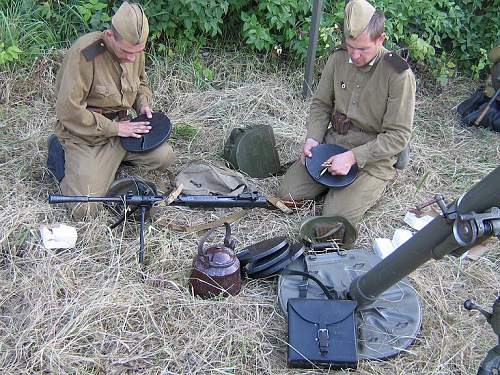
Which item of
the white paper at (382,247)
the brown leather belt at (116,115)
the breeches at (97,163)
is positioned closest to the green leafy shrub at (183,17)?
the brown leather belt at (116,115)

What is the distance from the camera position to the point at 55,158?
4.67 m

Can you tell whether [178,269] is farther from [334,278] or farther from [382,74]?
[382,74]

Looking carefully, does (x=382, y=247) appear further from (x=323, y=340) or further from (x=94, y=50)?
(x=94, y=50)

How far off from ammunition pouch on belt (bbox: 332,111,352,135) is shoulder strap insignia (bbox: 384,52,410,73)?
21.8 inches

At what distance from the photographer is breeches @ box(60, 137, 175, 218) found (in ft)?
14.6

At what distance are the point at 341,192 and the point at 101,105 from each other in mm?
1890

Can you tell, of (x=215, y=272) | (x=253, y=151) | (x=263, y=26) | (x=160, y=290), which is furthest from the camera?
(x=263, y=26)

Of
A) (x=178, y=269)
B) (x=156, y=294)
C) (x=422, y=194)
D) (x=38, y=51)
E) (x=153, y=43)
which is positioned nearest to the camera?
(x=156, y=294)

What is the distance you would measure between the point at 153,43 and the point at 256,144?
6.29 feet

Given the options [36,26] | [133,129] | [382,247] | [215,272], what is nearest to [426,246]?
[215,272]

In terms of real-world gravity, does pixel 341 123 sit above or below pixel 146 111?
above

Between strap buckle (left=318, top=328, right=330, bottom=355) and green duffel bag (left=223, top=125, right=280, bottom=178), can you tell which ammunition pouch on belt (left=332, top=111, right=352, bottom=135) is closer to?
green duffel bag (left=223, top=125, right=280, bottom=178)

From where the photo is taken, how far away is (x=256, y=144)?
16.9 ft

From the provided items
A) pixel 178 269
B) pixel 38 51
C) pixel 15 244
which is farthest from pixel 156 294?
pixel 38 51
